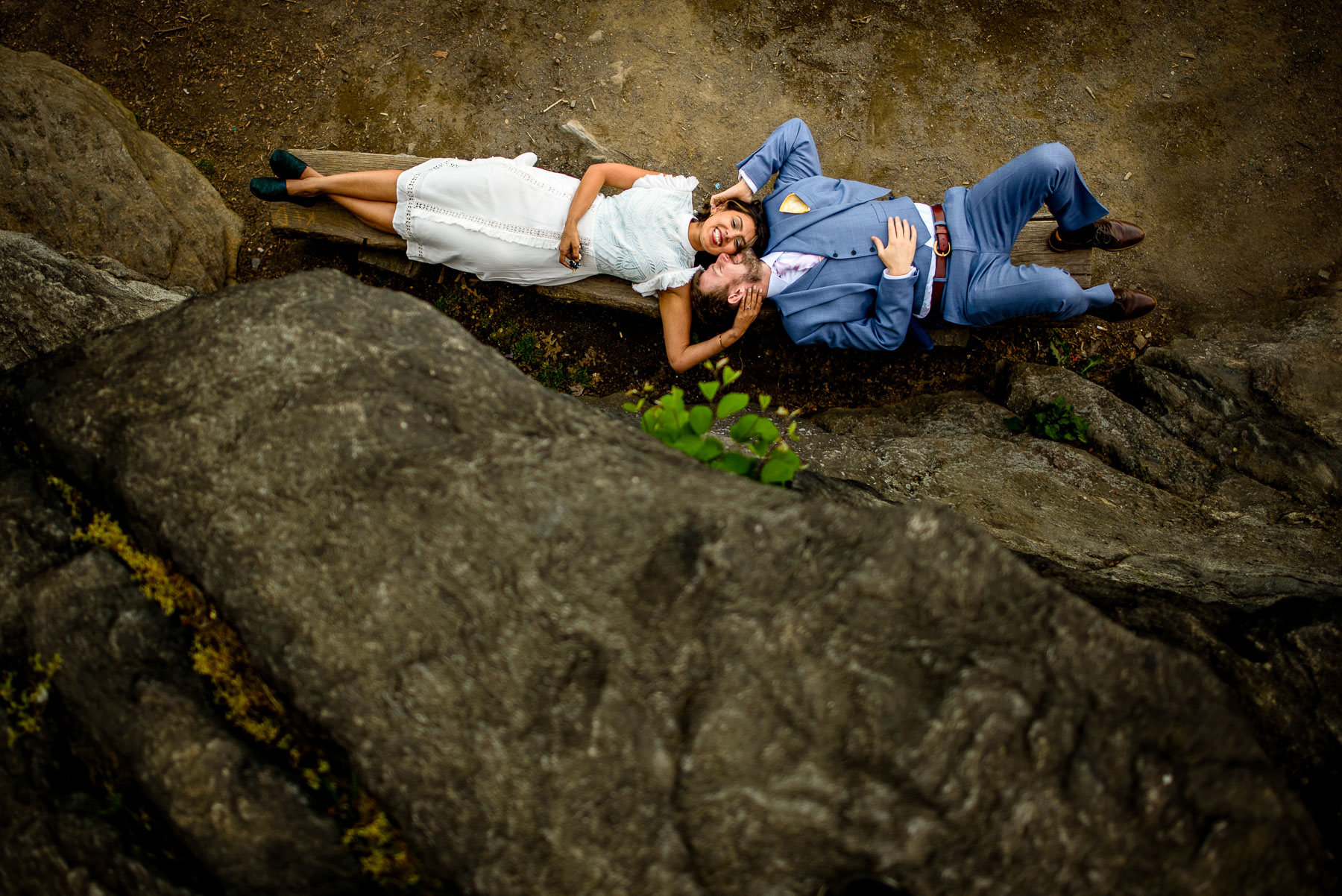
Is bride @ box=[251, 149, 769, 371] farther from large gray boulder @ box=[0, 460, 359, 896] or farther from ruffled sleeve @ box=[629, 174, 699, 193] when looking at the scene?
large gray boulder @ box=[0, 460, 359, 896]

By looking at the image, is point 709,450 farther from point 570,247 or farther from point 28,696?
point 28,696

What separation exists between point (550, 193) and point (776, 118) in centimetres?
190

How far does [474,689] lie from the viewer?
1.86 meters

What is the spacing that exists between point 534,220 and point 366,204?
1119mm

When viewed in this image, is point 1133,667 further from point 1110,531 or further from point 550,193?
point 550,193

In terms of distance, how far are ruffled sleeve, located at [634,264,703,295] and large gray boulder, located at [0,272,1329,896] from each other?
1.96m

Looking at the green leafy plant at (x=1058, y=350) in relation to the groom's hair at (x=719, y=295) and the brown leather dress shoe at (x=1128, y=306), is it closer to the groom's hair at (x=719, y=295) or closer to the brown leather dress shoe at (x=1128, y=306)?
the brown leather dress shoe at (x=1128, y=306)

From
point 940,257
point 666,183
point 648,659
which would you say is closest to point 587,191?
point 666,183

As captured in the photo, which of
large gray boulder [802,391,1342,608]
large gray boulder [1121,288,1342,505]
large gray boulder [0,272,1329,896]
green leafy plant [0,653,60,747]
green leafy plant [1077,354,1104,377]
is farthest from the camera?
green leafy plant [1077,354,1104,377]

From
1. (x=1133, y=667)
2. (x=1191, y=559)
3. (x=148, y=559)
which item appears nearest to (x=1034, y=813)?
(x=1133, y=667)

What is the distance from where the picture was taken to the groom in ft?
13.0

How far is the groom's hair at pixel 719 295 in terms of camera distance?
3947 mm

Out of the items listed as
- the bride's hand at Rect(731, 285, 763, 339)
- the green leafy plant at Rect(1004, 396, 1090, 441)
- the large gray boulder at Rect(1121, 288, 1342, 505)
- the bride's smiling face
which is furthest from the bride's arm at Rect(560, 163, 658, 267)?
the large gray boulder at Rect(1121, 288, 1342, 505)

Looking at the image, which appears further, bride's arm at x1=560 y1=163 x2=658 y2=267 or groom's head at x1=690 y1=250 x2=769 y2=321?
bride's arm at x1=560 y1=163 x2=658 y2=267
